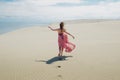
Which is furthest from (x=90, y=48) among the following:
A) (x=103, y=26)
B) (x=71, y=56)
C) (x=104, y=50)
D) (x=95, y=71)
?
(x=103, y=26)

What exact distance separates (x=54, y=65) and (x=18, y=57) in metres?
2.46

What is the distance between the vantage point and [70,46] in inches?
480

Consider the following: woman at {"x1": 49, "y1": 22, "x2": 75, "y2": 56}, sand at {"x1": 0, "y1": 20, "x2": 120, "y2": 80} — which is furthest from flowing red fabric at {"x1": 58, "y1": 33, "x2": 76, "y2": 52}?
sand at {"x1": 0, "y1": 20, "x2": 120, "y2": 80}

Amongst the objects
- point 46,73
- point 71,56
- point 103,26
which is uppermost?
point 103,26

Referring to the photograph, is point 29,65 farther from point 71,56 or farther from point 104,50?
point 104,50

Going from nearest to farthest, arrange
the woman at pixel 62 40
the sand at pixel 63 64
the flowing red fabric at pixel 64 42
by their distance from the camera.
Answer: the sand at pixel 63 64 < the woman at pixel 62 40 < the flowing red fabric at pixel 64 42

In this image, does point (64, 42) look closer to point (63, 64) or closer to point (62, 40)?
point (62, 40)

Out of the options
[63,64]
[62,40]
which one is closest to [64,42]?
[62,40]

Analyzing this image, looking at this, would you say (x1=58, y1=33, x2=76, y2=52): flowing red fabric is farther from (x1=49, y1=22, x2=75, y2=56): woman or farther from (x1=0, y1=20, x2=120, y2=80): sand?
(x1=0, y1=20, x2=120, y2=80): sand

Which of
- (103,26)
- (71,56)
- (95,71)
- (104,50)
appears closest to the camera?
(95,71)

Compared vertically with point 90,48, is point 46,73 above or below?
below

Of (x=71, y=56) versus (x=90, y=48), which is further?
(x=90, y=48)

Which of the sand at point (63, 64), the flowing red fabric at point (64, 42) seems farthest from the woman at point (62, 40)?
the sand at point (63, 64)

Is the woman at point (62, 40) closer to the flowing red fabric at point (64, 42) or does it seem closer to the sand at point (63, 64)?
the flowing red fabric at point (64, 42)
